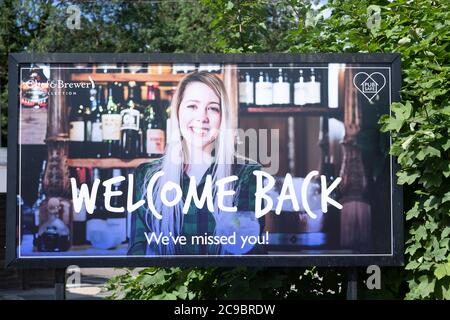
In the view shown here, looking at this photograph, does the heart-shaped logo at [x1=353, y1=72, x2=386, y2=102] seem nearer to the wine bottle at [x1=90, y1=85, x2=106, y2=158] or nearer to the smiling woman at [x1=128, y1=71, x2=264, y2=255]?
the smiling woman at [x1=128, y1=71, x2=264, y2=255]

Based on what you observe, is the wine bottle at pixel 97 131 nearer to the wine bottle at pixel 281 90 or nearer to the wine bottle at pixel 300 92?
the wine bottle at pixel 281 90

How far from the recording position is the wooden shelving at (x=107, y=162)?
5.13 m

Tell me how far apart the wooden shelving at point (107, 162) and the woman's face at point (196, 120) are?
14.0 inches

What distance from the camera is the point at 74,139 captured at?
513 centimetres

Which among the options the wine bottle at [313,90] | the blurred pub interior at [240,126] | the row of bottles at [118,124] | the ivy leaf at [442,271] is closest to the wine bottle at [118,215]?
the blurred pub interior at [240,126]

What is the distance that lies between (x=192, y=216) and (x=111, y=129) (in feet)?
2.95

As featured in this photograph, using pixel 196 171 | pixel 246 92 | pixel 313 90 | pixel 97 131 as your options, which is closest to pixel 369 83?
pixel 313 90

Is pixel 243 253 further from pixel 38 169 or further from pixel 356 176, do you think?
pixel 38 169

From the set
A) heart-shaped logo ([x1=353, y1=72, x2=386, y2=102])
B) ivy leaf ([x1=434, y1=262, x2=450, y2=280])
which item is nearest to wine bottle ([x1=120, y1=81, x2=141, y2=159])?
heart-shaped logo ([x1=353, y1=72, x2=386, y2=102])

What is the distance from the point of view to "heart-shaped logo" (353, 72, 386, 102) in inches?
207

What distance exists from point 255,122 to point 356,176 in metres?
0.88

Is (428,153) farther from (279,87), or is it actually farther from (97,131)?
(97,131)

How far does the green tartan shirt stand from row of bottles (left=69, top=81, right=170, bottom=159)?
0.18 m

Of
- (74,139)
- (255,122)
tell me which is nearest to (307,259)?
(255,122)
